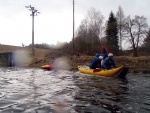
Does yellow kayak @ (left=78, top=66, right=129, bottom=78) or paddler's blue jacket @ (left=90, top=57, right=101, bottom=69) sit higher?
paddler's blue jacket @ (left=90, top=57, right=101, bottom=69)

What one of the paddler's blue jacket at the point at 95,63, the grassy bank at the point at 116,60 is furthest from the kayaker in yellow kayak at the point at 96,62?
the grassy bank at the point at 116,60

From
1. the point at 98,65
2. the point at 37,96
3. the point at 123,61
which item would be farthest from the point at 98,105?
the point at 123,61

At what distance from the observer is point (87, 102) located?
956 cm

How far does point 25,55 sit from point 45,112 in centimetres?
4229

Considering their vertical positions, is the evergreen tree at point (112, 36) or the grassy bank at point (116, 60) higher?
the evergreen tree at point (112, 36)

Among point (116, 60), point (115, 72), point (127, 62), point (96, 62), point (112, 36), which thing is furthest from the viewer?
point (112, 36)

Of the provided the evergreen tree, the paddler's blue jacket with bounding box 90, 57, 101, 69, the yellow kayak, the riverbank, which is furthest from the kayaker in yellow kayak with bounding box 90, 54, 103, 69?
the evergreen tree

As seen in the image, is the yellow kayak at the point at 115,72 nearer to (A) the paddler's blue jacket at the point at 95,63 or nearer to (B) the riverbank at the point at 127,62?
(A) the paddler's blue jacket at the point at 95,63

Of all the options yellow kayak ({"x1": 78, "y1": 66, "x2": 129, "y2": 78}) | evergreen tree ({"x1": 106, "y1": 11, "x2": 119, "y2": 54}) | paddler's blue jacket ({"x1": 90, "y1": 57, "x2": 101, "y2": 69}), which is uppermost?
evergreen tree ({"x1": 106, "y1": 11, "x2": 119, "y2": 54})

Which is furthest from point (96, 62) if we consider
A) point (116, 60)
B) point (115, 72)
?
point (116, 60)

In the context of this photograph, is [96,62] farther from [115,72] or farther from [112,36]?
[112,36]

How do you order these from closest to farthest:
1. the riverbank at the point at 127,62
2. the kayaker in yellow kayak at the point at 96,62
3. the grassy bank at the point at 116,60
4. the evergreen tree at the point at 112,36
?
1. the kayaker in yellow kayak at the point at 96,62
2. the riverbank at the point at 127,62
3. the grassy bank at the point at 116,60
4. the evergreen tree at the point at 112,36

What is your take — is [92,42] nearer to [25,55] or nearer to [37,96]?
[25,55]

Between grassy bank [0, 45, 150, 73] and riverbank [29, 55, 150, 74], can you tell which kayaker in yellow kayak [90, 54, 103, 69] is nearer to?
grassy bank [0, 45, 150, 73]
